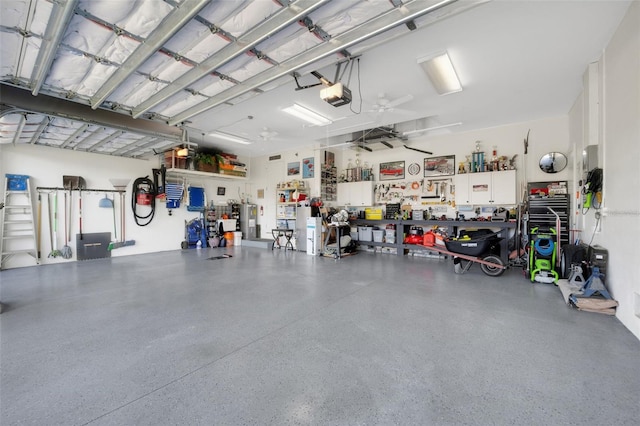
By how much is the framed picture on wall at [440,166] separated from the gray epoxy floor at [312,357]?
365cm

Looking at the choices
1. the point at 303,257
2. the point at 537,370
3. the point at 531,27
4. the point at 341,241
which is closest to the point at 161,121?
the point at 303,257

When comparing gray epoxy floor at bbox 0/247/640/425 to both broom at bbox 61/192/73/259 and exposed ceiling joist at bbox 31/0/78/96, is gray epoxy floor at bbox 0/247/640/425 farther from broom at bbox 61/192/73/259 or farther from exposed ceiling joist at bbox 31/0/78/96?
exposed ceiling joist at bbox 31/0/78/96

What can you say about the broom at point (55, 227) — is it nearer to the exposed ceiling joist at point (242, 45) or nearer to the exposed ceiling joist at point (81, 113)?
the exposed ceiling joist at point (81, 113)

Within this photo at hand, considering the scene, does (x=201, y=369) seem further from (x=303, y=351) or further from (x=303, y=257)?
(x=303, y=257)

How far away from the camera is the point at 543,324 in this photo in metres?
2.81

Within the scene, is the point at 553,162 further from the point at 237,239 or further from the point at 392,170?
the point at 237,239

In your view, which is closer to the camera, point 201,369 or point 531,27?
point 201,369

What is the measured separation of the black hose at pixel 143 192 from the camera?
762cm

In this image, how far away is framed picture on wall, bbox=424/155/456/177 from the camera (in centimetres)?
700

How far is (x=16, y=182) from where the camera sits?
5875mm

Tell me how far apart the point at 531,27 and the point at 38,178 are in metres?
9.74

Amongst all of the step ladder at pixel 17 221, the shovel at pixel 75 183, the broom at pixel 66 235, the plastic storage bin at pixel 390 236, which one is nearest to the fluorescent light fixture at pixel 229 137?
the shovel at pixel 75 183

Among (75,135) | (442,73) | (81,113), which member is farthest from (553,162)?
(75,135)

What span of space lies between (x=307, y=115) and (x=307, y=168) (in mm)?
3131
